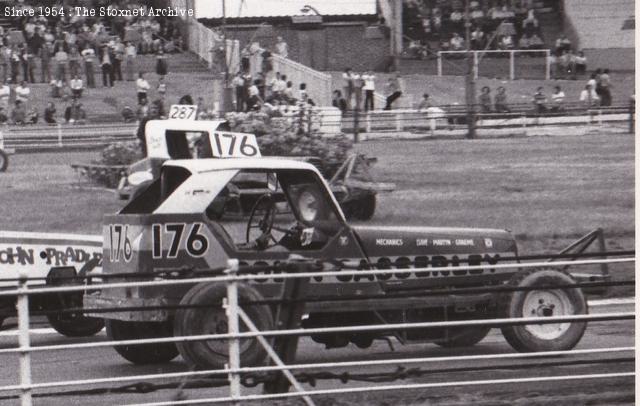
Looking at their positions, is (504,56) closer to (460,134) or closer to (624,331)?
(460,134)

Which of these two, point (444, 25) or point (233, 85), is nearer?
point (233, 85)

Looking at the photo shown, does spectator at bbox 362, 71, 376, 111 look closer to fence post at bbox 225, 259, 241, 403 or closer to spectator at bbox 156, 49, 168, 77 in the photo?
spectator at bbox 156, 49, 168, 77

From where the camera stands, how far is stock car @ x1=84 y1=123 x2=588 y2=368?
10.8 m

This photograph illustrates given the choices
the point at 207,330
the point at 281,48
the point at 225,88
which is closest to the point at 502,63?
the point at 281,48

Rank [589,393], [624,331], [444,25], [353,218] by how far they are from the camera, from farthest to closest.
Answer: [444,25]
[353,218]
[624,331]
[589,393]

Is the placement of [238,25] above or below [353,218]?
above

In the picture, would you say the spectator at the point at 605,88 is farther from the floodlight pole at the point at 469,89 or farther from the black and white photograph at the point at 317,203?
the floodlight pole at the point at 469,89

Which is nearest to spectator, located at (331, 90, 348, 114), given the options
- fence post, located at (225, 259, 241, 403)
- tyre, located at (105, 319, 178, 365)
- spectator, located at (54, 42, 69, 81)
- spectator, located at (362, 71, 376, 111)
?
spectator, located at (362, 71, 376, 111)

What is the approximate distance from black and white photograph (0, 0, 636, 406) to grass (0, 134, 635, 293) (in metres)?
0.08

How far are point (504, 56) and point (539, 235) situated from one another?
16982 mm

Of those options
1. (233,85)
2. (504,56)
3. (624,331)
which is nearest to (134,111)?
(233,85)

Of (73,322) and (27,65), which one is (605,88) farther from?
(73,322)

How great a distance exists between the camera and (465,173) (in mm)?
28344

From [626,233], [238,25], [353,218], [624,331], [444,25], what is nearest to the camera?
[624,331]
